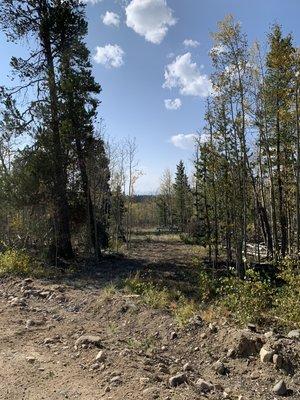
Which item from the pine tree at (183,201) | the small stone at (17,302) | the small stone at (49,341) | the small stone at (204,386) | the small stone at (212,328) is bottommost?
the small stone at (204,386)

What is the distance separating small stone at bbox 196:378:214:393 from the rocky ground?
0.01m

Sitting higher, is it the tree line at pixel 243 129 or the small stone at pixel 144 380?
the tree line at pixel 243 129


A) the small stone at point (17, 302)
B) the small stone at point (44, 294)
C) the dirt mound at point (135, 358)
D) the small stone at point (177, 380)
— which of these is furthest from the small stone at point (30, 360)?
the small stone at point (44, 294)

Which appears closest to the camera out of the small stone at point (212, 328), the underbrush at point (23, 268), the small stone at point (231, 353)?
the small stone at point (231, 353)

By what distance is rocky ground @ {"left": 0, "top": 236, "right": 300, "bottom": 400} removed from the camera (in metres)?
5.12

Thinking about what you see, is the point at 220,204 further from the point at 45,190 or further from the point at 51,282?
the point at 51,282

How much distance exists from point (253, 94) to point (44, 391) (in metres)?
15.3

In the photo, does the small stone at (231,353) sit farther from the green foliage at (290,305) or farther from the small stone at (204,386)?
the green foliage at (290,305)

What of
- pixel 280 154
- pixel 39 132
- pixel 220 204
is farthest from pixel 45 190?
pixel 280 154

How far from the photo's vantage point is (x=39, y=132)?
16.8m

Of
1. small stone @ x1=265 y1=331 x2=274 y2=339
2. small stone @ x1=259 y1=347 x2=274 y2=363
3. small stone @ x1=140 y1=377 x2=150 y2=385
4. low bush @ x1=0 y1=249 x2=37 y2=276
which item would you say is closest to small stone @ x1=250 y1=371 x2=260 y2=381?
small stone @ x1=259 y1=347 x2=274 y2=363

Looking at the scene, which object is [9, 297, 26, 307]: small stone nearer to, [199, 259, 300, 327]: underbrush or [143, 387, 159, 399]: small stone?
[199, 259, 300, 327]: underbrush

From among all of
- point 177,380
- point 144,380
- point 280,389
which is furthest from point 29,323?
point 280,389

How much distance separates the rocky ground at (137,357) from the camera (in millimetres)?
5121
